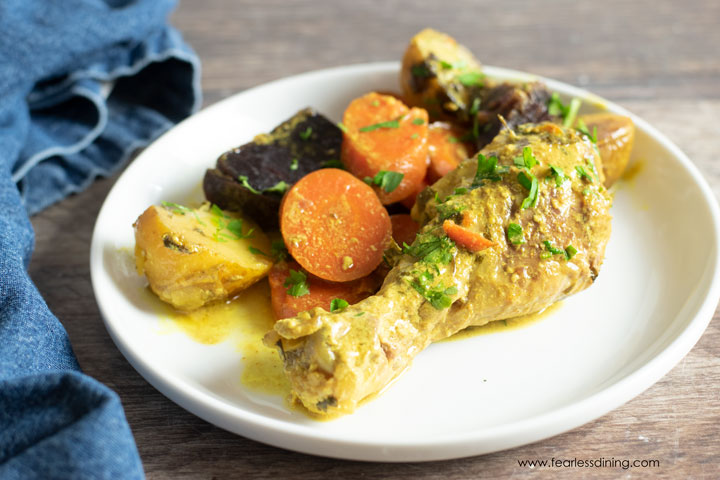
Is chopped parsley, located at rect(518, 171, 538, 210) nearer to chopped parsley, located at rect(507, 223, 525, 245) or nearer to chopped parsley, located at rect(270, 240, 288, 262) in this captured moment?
chopped parsley, located at rect(507, 223, 525, 245)

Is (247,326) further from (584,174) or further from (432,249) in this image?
(584,174)

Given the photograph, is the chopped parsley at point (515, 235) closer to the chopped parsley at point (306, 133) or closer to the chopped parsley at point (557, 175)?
the chopped parsley at point (557, 175)

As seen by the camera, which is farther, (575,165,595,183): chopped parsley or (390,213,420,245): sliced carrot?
(390,213,420,245): sliced carrot

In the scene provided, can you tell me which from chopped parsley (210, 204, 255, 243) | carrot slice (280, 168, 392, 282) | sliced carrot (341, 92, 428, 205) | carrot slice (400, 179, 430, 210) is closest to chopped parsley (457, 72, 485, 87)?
sliced carrot (341, 92, 428, 205)

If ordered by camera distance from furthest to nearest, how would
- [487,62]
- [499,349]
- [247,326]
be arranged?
[487,62], [247,326], [499,349]

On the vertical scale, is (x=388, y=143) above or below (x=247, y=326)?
above

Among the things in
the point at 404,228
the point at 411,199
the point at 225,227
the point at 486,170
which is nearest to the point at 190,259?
the point at 225,227

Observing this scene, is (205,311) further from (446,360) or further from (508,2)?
(508,2)
